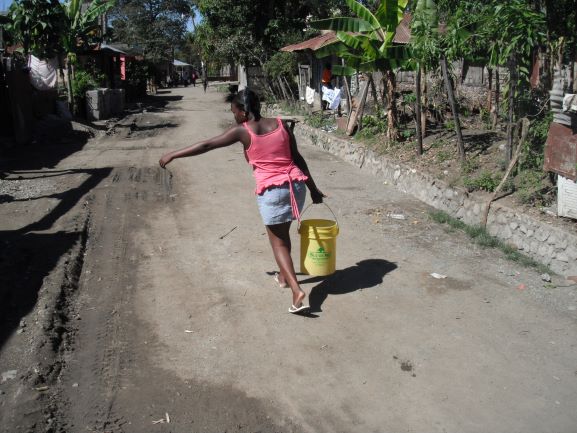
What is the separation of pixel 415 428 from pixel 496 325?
1.67 m

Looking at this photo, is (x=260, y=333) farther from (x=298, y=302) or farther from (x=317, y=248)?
(x=317, y=248)

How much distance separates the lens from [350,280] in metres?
5.59

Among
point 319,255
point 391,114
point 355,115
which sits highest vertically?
point 391,114

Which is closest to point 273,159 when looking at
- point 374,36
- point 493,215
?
point 493,215

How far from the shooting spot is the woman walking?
14.9ft

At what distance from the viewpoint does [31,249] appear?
6.30m

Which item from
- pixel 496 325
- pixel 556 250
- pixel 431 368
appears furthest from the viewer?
pixel 556 250

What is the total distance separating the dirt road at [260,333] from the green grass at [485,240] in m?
0.14

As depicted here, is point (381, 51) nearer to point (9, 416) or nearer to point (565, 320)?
point (565, 320)

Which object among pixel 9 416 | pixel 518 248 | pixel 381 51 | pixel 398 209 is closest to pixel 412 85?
pixel 381 51

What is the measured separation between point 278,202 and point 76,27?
16609 mm

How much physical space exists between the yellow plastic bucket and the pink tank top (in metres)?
0.30

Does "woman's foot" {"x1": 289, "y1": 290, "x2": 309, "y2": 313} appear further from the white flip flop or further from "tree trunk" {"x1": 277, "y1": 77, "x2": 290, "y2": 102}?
"tree trunk" {"x1": 277, "y1": 77, "x2": 290, "y2": 102}

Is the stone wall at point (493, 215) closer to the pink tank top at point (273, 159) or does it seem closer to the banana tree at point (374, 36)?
the banana tree at point (374, 36)
